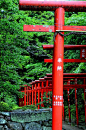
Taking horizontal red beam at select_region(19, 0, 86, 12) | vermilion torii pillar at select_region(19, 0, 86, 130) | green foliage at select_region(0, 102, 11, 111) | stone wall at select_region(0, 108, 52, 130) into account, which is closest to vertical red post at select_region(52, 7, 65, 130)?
vermilion torii pillar at select_region(19, 0, 86, 130)

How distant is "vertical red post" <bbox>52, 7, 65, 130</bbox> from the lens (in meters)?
7.42

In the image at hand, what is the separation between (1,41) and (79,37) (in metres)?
5.83

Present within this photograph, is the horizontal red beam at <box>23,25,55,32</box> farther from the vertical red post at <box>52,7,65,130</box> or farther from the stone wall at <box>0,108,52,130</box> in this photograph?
the stone wall at <box>0,108,52,130</box>

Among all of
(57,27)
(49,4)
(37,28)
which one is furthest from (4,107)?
(49,4)

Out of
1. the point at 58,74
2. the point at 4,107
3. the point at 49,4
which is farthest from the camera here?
the point at 4,107

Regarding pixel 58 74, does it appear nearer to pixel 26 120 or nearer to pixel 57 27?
pixel 57 27

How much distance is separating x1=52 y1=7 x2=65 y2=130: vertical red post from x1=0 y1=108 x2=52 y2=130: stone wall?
4.81 m

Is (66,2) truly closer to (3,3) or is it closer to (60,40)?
(60,40)

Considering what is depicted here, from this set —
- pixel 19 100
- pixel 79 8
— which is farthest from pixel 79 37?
pixel 19 100

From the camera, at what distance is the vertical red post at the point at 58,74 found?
7422 millimetres

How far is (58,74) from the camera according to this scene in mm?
7539

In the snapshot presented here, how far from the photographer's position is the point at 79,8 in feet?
25.2

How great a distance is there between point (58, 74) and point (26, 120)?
522cm

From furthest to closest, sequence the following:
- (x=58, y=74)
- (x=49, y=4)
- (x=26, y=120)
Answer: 1. (x=26, y=120)
2. (x=49, y=4)
3. (x=58, y=74)
